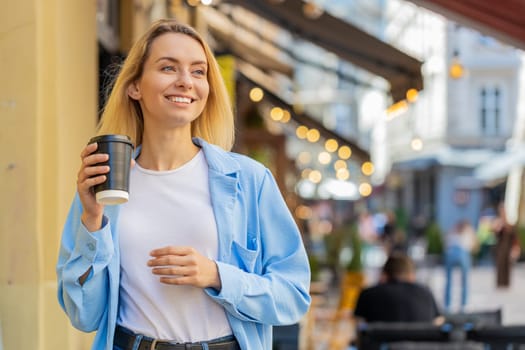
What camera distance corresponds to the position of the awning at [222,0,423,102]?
821 cm

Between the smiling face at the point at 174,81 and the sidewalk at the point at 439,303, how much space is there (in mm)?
4945

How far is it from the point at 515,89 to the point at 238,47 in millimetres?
27675

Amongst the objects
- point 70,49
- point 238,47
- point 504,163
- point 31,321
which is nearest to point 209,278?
point 31,321

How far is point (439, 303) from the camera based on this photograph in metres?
14.9

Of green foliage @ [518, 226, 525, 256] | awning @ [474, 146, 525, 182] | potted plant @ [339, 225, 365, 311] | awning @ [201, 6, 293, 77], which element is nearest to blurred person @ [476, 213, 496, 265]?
green foliage @ [518, 226, 525, 256]

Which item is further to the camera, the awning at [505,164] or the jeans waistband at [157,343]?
the awning at [505,164]

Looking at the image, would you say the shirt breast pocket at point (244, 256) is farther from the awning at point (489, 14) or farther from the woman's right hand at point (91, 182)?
the awning at point (489, 14)

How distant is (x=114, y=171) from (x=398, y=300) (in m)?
5.24

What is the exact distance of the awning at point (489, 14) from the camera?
5.43 meters

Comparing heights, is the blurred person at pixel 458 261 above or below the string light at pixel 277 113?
below

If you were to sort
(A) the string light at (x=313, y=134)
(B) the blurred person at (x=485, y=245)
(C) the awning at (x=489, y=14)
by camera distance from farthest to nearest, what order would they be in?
(B) the blurred person at (x=485, y=245) < (A) the string light at (x=313, y=134) < (C) the awning at (x=489, y=14)

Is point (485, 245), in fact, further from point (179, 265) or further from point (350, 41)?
point (179, 265)

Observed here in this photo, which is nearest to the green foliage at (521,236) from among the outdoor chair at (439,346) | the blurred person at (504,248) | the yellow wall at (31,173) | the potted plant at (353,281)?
the blurred person at (504,248)

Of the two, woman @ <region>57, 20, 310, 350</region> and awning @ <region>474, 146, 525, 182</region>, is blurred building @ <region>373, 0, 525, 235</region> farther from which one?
woman @ <region>57, 20, 310, 350</region>
